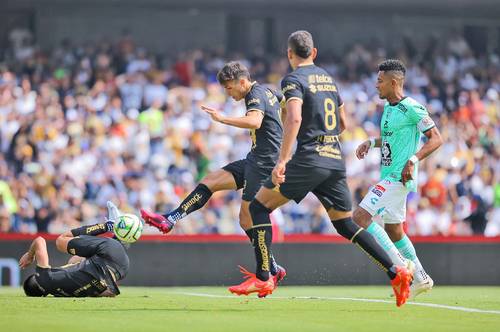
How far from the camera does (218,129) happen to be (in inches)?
890

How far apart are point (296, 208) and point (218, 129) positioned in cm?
245

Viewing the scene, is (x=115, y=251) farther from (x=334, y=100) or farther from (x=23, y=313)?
(x=334, y=100)

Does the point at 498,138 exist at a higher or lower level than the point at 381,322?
higher

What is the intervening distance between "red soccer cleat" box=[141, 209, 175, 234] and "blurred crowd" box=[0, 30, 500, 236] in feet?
23.2

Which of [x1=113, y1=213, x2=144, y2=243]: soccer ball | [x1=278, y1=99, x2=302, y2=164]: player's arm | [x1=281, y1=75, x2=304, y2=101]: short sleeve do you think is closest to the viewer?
[x1=278, y1=99, x2=302, y2=164]: player's arm

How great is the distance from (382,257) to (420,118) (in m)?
1.77

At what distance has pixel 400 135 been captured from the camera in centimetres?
1217

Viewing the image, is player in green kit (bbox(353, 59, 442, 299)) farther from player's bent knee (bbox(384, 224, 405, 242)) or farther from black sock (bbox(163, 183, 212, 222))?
black sock (bbox(163, 183, 212, 222))

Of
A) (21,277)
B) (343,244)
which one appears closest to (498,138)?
(343,244)

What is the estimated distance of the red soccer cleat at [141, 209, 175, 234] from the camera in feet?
39.8

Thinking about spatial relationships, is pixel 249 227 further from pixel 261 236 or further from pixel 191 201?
pixel 261 236

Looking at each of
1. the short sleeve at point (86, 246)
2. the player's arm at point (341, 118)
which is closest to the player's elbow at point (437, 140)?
the player's arm at point (341, 118)

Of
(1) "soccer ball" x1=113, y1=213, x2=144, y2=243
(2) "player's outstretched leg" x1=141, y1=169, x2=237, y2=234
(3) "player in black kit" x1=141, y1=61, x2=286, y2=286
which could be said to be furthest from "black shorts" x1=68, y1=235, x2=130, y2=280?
(2) "player's outstretched leg" x1=141, y1=169, x2=237, y2=234

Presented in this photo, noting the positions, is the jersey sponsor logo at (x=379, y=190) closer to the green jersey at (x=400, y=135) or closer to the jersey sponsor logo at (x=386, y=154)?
the green jersey at (x=400, y=135)
